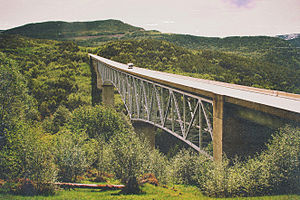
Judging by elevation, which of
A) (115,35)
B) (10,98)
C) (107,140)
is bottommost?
(107,140)

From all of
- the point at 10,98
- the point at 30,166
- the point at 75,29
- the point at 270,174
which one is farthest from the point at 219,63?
the point at 75,29

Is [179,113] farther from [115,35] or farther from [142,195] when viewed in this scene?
[115,35]

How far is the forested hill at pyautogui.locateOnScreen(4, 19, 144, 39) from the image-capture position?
72.6 meters

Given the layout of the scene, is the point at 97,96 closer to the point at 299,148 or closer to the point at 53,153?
the point at 53,153

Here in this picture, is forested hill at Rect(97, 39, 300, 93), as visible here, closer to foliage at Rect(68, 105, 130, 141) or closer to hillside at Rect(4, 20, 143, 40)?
hillside at Rect(4, 20, 143, 40)

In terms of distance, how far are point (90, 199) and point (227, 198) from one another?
17.9 feet

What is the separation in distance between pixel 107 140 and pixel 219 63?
1567 inches

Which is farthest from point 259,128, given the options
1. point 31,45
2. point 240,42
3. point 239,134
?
point 31,45

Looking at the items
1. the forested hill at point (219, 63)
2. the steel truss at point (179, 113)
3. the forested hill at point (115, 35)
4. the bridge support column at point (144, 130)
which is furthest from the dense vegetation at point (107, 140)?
the forested hill at point (115, 35)

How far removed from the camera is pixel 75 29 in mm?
121438

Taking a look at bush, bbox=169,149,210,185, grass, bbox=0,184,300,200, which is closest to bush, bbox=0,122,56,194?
grass, bbox=0,184,300,200

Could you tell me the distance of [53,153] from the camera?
15961 millimetres

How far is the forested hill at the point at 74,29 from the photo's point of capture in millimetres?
72644

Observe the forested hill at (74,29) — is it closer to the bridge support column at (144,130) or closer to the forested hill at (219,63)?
the forested hill at (219,63)
